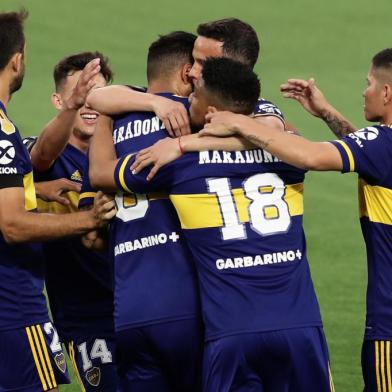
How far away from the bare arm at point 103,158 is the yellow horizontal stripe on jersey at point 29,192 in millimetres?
418

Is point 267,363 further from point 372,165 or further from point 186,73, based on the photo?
point 186,73

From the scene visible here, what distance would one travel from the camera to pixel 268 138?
624 cm

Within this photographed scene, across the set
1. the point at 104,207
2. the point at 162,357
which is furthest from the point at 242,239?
the point at 104,207

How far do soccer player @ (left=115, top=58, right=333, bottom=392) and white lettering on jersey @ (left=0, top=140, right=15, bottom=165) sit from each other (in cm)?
82

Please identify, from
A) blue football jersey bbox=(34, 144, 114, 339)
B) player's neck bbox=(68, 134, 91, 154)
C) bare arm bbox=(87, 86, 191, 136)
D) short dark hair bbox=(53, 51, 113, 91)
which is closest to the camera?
bare arm bbox=(87, 86, 191, 136)

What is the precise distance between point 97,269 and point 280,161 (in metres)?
2.20

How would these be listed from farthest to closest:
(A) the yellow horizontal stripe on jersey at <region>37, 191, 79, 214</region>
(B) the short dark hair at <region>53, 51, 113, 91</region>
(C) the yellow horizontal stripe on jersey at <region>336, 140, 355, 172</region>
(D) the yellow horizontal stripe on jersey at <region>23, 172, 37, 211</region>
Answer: (B) the short dark hair at <region>53, 51, 113, 91</region> < (A) the yellow horizontal stripe on jersey at <region>37, 191, 79, 214</region> < (D) the yellow horizontal stripe on jersey at <region>23, 172, 37, 211</region> < (C) the yellow horizontal stripe on jersey at <region>336, 140, 355, 172</region>

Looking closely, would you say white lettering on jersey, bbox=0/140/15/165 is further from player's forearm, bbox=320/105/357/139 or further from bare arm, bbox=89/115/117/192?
player's forearm, bbox=320/105/357/139

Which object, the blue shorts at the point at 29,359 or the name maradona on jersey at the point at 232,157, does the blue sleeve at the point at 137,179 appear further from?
the blue shorts at the point at 29,359

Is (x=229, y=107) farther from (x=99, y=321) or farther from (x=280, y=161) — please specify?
(x=99, y=321)

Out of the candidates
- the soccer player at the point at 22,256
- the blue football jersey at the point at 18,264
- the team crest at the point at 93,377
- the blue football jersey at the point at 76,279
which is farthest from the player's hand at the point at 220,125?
the team crest at the point at 93,377

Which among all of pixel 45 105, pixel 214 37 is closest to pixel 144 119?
pixel 214 37

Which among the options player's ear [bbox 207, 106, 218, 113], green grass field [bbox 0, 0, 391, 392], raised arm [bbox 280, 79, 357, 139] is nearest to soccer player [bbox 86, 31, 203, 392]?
player's ear [bbox 207, 106, 218, 113]

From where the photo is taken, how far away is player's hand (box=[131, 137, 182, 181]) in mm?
6273
